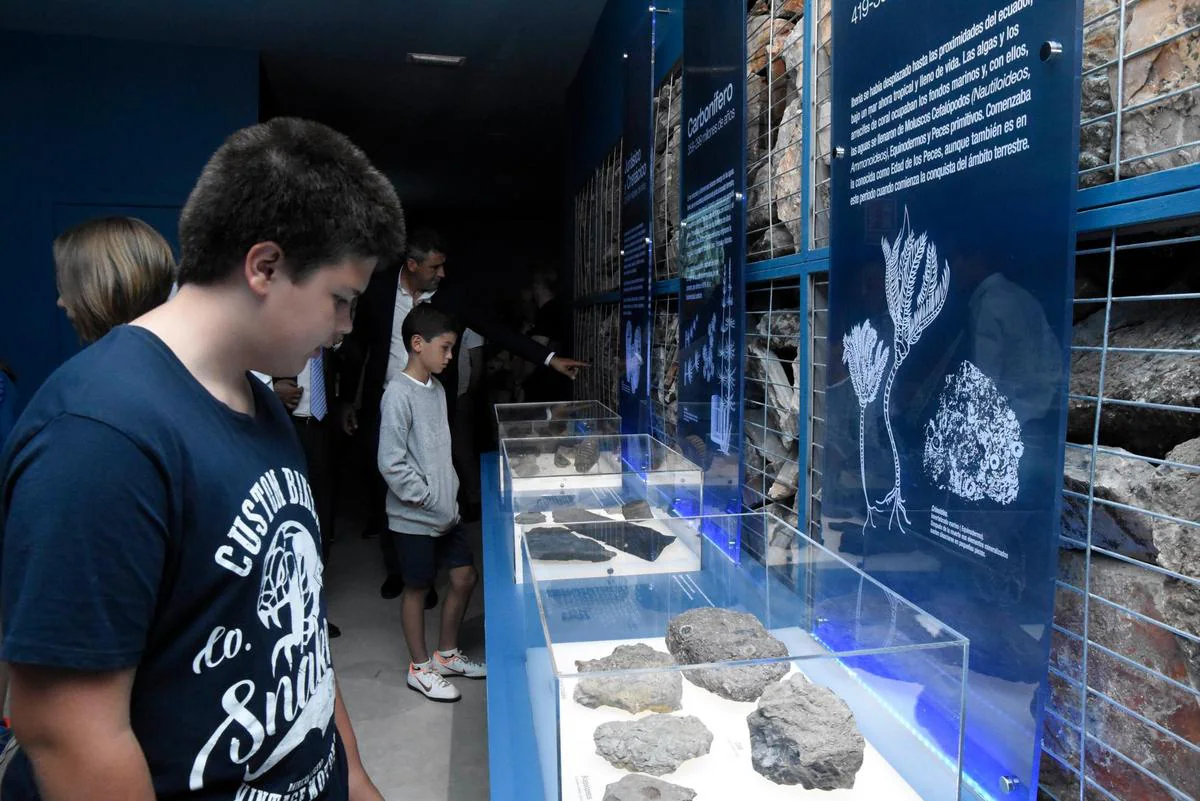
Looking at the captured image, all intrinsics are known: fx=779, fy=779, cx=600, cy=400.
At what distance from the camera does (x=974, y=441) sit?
1147 millimetres

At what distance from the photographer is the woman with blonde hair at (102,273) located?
1.89 metres

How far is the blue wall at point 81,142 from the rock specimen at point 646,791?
6.35 meters

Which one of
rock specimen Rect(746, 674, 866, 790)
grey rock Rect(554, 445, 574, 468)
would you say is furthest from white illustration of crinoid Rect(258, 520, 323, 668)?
grey rock Rect(554, 445, 574, 468)

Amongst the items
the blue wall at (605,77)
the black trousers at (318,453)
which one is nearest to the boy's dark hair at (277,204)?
the blue wall at (605,77)

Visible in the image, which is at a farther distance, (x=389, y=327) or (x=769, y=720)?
(x=389, y=327)

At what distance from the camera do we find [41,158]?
589 cm

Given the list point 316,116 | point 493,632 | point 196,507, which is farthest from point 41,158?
point 196,507

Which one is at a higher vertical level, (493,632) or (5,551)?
(5,551)

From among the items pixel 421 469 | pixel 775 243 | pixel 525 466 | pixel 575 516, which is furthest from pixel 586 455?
pixel 775 243

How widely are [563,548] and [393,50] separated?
5.42 metres

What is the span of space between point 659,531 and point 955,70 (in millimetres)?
1156

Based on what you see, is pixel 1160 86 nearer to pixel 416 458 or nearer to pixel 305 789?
pixel 305 789

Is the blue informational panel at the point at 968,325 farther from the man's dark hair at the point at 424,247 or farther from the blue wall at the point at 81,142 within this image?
the blue wall at the point at 81,142

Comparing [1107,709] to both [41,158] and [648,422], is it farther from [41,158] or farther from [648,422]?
[41,158]
